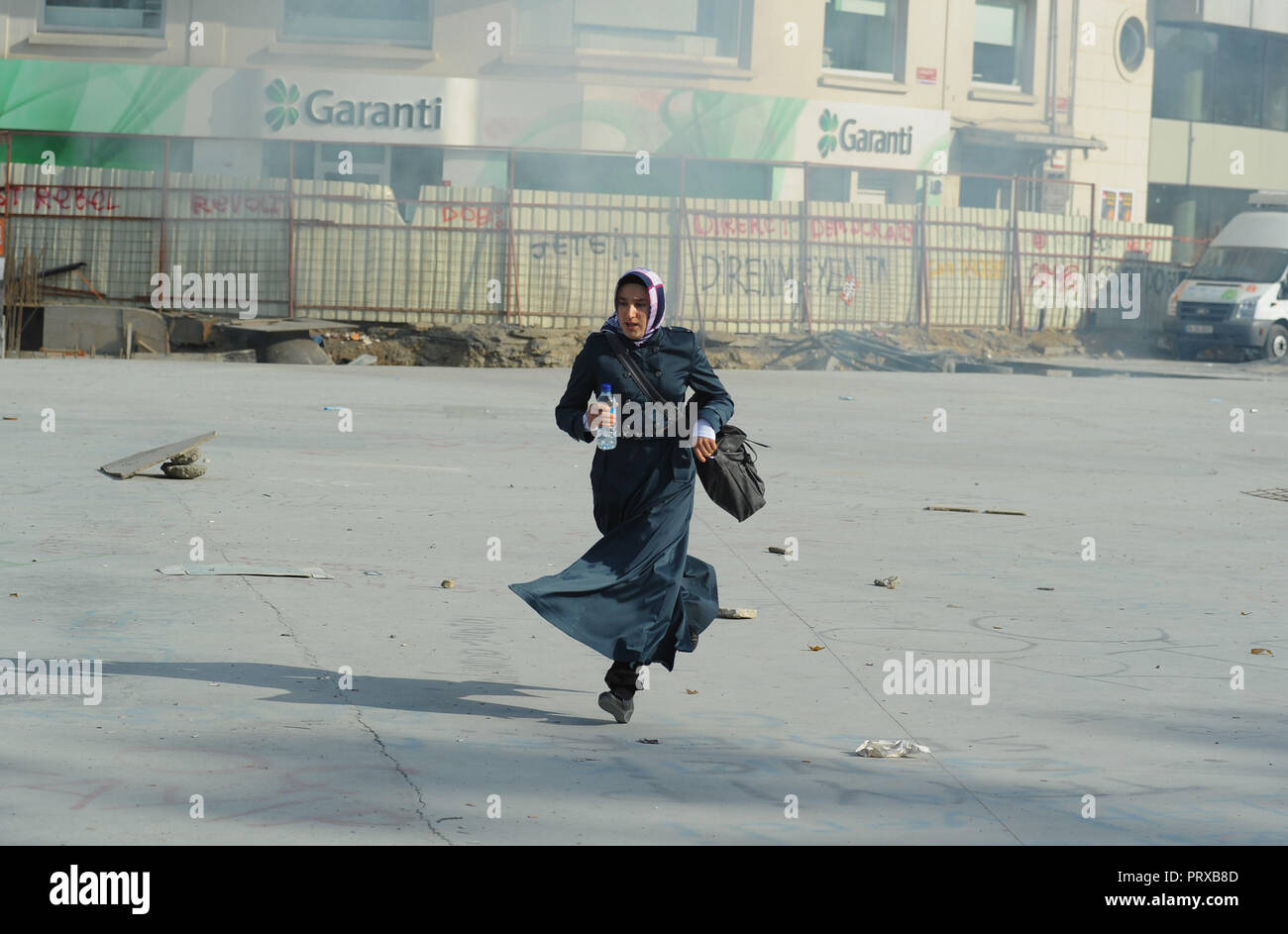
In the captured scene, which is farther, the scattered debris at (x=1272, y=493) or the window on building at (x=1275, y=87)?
the window on building at (x=1275, y=87)

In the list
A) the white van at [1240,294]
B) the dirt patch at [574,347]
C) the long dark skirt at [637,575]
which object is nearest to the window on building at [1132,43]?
the white van at [1240,294]

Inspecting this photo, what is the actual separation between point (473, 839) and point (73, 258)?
68.7ft

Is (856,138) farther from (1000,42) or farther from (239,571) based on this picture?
(239,571)

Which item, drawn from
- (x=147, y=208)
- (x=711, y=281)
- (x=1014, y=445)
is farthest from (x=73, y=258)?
(x=1014, y=445)

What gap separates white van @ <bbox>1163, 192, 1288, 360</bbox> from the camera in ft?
92.7

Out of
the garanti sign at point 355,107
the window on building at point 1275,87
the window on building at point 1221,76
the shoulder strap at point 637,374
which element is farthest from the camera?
the window on building at point 1275,87

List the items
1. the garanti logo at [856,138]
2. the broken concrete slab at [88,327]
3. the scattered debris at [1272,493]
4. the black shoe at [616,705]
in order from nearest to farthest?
the black shoe at [616,705] < the scattered debris at [1272,493] < the broken concrete slab at [88,327] < the garanti logo at [856,138]

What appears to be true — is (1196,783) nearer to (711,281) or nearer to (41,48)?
(711,281)

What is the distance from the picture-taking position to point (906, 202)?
30.9m

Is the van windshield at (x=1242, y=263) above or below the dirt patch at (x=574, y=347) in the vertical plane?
above

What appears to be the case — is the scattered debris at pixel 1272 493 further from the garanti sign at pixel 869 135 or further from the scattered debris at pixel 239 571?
the garanti sign at pixel 869 135

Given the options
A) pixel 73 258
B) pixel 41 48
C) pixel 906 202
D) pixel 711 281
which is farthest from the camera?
→ pixel 906 202

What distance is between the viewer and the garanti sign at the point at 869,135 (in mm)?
29641

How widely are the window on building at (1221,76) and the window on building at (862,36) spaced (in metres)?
9.24
